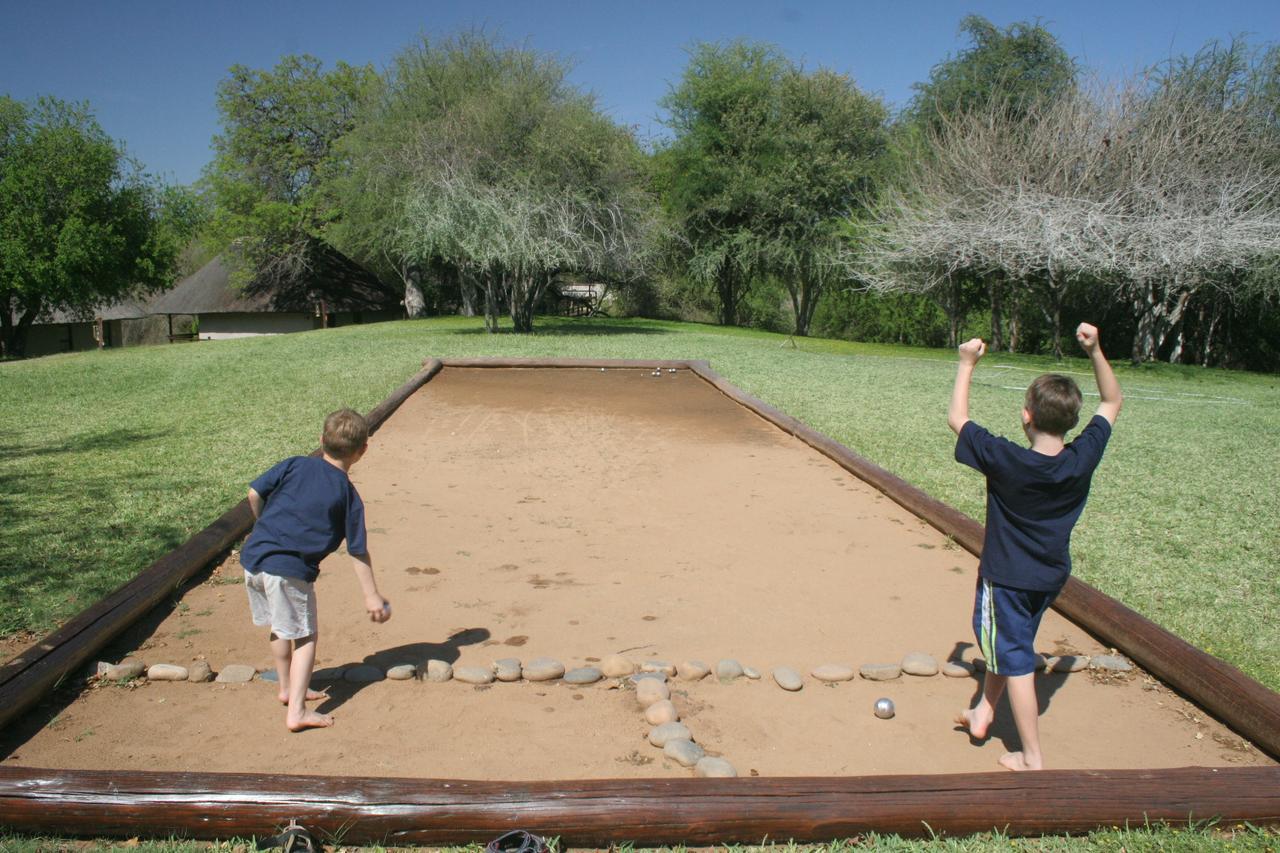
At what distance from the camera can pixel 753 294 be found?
49.6 m

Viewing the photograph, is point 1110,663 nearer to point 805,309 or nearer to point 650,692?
point 650,692

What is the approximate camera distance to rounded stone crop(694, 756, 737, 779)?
10.7 ft

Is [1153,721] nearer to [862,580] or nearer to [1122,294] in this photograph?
[862,580]

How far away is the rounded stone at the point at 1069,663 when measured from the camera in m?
4.27

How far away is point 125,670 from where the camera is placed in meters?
3.99

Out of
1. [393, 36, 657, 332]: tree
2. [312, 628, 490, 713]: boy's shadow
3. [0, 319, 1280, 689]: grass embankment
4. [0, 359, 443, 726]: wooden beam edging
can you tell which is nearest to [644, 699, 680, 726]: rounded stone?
[312, 628, 490, 713]: boy's shadow

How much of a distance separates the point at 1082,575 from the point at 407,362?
13.9 m

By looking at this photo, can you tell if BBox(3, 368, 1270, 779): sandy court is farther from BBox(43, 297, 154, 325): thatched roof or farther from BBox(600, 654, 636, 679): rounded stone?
BBox(43, 297, 154, 325): thatched roof

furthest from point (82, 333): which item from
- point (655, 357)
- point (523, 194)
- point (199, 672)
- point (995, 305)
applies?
point (199, 672)

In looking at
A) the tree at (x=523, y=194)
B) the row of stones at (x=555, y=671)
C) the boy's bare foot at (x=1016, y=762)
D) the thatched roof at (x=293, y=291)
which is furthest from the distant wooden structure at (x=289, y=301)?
the boy's bare foot at (x=1016, y=762)

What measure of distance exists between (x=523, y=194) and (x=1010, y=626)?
67.6ft

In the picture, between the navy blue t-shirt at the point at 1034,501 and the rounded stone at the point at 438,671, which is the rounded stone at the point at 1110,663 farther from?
the rounded stone at the point at 438,671

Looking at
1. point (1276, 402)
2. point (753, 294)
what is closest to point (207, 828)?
point (1276, 402)

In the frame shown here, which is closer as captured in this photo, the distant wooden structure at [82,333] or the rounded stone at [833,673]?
the rounded stone at [833,673]
